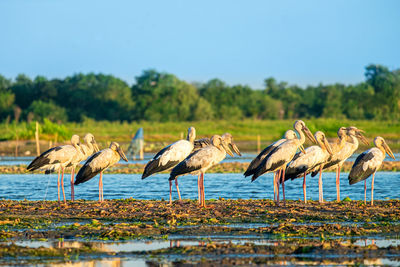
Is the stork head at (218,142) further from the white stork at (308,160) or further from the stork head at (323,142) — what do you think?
the stork head at (323,142)

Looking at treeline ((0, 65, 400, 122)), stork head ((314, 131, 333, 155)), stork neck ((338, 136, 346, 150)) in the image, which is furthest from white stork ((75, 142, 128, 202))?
treeline ((0, 65, 400, 122))

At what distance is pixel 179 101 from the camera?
66.8m

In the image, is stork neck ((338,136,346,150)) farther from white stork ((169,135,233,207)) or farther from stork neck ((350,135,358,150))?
white stork ((169,135,233,207))

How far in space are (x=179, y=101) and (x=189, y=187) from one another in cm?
4645

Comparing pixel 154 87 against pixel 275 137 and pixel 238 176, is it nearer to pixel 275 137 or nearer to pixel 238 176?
pixel 275 137

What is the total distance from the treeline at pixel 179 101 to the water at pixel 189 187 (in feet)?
125

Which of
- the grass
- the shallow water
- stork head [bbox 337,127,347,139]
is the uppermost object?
the grass

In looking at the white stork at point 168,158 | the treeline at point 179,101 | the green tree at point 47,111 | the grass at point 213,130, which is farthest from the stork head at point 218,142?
the green tree at point 47,111

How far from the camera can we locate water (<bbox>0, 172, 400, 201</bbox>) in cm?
1772

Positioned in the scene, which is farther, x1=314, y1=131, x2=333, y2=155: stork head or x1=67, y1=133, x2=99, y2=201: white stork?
x1=67, y1=133, x2=99, y2=201: white stork

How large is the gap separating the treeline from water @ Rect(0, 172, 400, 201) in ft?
125

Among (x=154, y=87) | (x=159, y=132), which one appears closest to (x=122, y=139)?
(x=159, y=132)

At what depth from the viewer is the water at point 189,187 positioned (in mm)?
17719

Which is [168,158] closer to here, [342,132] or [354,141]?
[342,132]
